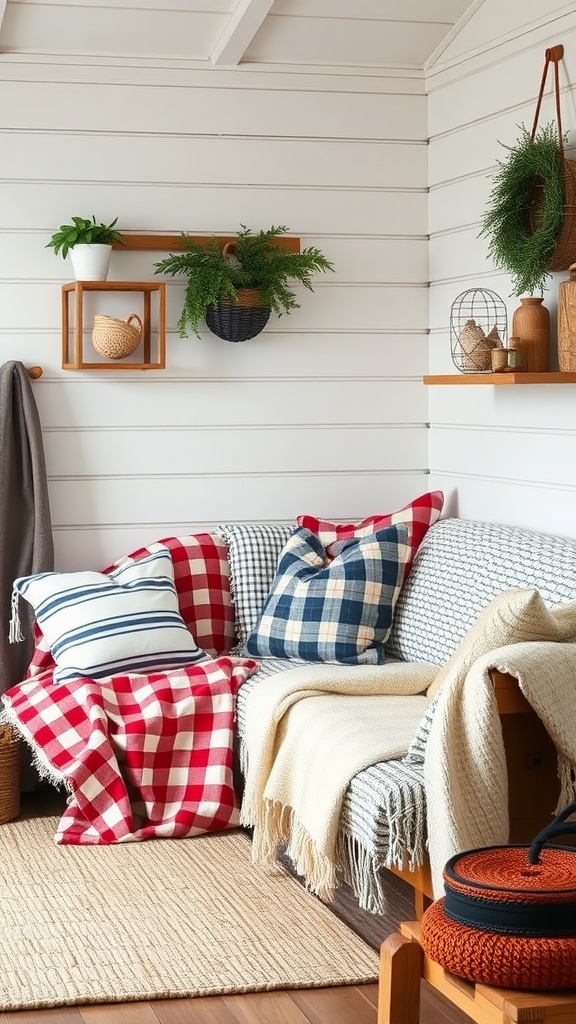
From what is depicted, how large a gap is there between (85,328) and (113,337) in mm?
196

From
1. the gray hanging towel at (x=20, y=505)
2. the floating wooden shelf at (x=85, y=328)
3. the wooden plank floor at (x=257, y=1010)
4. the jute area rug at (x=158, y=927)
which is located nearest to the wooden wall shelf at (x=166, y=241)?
the floating wooden shelf at (x=85, y=328)

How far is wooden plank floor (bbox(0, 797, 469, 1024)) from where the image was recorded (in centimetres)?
242

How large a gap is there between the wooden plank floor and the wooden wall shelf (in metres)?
2.31

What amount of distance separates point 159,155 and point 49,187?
36cm

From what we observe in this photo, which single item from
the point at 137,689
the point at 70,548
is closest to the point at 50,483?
the point at 70,548

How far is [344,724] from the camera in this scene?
282 centimetres

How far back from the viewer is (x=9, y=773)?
11.8 feet

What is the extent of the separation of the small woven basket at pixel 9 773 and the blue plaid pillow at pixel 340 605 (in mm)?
737

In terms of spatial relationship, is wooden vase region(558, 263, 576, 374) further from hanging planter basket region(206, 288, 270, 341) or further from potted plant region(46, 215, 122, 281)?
potted plant region(46, 215, 122, 281)

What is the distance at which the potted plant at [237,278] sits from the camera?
3855 millimetres

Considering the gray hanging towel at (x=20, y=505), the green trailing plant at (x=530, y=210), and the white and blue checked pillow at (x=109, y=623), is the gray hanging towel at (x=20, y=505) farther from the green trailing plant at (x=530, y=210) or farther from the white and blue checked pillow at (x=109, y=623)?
the green trailing plant at (x=530, y=210)

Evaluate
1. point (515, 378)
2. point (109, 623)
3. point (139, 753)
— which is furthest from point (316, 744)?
point (515, 378)

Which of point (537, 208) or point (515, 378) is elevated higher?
point (537, 208)

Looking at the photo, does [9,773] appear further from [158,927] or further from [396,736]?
[396,736]
